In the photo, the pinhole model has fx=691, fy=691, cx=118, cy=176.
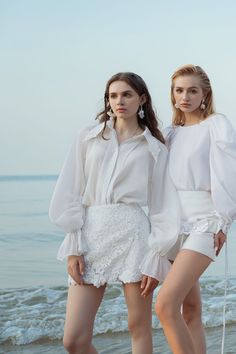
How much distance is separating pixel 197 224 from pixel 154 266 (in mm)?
296

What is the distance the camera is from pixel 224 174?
326 centimetres

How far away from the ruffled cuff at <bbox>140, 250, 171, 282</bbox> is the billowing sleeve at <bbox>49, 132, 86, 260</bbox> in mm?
294

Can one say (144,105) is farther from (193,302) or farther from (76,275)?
(193,302)

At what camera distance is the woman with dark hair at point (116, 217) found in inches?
125

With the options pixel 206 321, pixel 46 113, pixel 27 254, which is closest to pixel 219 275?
pixel 206 321

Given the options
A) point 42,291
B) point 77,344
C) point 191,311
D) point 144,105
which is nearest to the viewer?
point 77,344

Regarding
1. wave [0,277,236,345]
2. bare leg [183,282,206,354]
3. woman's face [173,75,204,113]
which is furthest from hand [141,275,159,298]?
wave [0,277,236,345]

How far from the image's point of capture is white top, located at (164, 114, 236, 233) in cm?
325

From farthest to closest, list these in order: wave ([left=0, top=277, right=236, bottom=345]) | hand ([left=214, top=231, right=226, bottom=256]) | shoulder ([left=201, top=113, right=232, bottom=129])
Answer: wave ([left=0, top=277, right=236, bottom=345]) < shoulder ([left=201, top=113, right=232, bottom=129]) < hand ([left=214, top=231, right=226, bottom=256])

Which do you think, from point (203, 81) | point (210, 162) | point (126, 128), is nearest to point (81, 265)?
point (126, 128)

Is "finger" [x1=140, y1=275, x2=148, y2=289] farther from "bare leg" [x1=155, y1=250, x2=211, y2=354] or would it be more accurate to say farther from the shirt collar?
the shirt collar

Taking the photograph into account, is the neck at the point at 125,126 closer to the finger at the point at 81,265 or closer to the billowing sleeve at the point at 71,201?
the billowing sleeve at the point at 71,201

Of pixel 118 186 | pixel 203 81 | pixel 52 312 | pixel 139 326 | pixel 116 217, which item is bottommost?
pixel 52 312

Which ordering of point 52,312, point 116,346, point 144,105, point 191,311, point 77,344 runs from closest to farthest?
point 77,344, point 144,105, point 191,311, point 116,346, point 52,312
